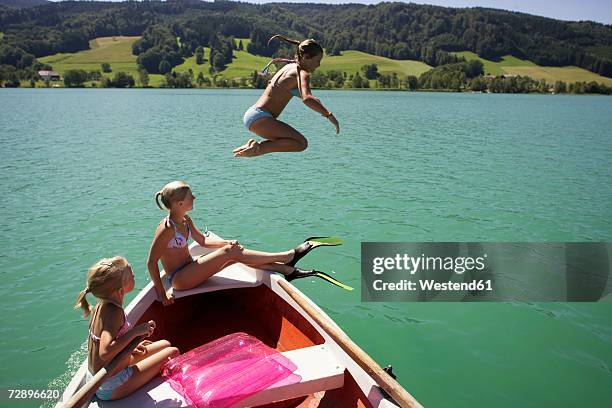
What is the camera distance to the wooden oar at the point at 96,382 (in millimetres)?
3857

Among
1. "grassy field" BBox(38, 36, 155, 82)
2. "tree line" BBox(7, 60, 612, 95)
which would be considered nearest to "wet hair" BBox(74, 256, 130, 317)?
"tree line" BBox(7, 60, 612, 95)

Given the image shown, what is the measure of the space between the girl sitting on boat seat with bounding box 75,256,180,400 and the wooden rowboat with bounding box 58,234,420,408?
155 mm

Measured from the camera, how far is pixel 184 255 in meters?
6.21

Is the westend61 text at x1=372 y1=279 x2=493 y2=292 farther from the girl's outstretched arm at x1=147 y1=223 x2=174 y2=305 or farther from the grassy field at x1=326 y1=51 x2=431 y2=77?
the grassy field at x1=326 y1=51 x2=431 y2=77

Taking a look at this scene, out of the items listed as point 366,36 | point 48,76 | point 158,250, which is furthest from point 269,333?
point 366,36

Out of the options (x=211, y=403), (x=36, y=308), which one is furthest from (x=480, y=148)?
(x=211, y=403)

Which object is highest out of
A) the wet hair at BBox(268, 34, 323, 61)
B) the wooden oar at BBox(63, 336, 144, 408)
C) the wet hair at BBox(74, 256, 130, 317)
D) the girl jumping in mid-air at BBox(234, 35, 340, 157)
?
the wet hair at BBox(268, 34, 323, 61)

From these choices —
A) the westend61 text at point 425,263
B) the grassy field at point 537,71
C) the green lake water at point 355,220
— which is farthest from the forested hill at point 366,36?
the westend61 text at point 425,263

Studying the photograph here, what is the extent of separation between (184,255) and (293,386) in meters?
2.32

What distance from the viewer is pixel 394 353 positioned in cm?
869

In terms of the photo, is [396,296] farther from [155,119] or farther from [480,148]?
[155,119]

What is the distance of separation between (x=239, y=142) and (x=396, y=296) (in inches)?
957

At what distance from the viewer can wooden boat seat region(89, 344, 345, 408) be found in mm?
4262

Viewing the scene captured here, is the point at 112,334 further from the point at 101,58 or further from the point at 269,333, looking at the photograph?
the point at 101,58
